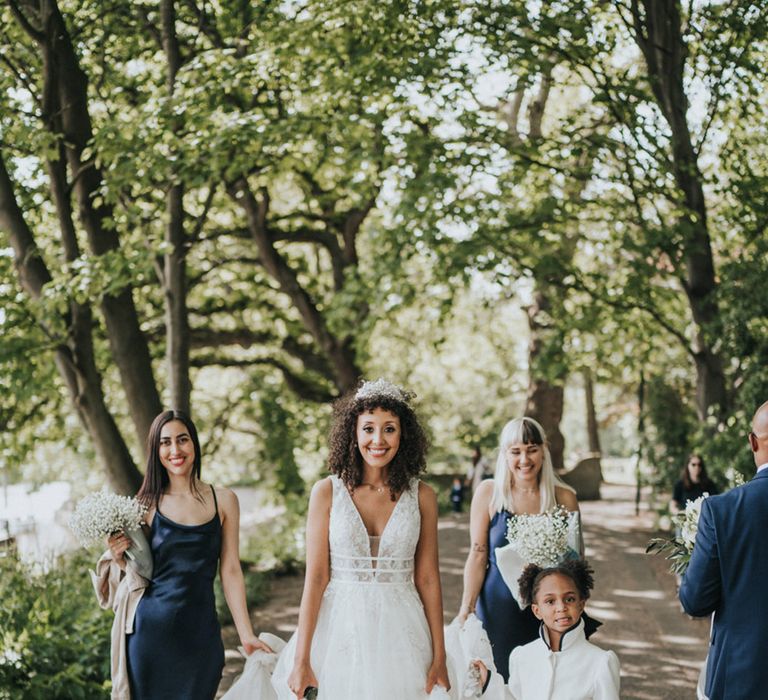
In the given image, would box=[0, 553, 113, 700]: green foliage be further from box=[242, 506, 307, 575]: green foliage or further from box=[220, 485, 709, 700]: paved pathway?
box=[242, 506, 307, 575]: green foliage

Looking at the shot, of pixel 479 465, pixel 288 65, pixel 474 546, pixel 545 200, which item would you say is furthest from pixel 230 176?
pixel 479 465

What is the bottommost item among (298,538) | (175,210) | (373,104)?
(298,538)

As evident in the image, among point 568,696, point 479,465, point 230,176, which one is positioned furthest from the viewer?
point 479,465

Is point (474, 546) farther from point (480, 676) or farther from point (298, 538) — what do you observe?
point (298, 538)

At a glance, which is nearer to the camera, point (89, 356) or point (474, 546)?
point (474, 546)

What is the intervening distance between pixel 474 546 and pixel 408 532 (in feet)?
4.53

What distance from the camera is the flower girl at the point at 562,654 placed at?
15.2 ft

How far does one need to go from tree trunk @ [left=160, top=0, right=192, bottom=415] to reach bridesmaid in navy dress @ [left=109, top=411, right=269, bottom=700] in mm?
5609

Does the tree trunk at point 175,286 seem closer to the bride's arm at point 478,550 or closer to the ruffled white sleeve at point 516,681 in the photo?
the bride's arm at point 478,550

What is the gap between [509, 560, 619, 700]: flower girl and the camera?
463 cm

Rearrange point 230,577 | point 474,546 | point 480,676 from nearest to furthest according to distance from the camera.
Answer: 1. point 480,676
2. point 230,577
3. point 474,546

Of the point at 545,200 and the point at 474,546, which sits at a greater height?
the point at 545,200

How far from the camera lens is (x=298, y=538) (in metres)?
16.4

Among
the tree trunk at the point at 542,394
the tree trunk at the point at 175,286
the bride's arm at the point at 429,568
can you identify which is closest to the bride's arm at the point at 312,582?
the bride's arm at the point at 429,568
